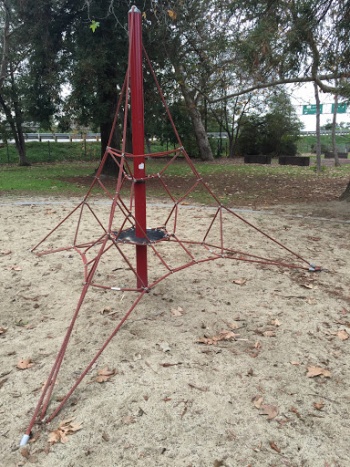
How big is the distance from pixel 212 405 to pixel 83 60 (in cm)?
789

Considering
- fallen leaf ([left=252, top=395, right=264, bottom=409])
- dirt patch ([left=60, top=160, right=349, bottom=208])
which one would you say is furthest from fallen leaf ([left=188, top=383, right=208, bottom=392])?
dirt patch ([left=60, top=160, right=349, bottom=208])

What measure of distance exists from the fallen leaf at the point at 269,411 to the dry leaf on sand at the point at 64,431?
2.97ft

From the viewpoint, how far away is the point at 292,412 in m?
1.97

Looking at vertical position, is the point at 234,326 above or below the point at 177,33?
below

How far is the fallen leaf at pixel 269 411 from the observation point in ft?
6.37

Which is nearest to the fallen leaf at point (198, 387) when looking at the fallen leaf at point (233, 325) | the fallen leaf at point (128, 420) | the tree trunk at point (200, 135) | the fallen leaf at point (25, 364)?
the fallen leaf at point (128, 420)

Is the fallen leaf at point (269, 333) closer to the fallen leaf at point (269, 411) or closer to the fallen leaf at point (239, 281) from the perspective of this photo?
the fallen leaf at point (269, 411)

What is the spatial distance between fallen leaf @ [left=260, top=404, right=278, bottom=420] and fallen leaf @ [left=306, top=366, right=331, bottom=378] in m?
0.37

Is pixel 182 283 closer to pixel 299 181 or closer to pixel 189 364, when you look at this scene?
pixel 189 364

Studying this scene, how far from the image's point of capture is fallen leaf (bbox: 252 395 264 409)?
2.01 metres

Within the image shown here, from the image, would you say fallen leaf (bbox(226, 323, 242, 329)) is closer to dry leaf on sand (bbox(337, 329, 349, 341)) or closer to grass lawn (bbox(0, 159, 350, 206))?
dry leaf on sand (bbox(337, 329, 349, 341))

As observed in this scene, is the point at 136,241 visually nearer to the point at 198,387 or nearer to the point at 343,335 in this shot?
the point at 198,387

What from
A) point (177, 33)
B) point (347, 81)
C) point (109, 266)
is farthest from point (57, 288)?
point (177, 33)

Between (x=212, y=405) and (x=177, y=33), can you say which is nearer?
(x=212, y=405)
